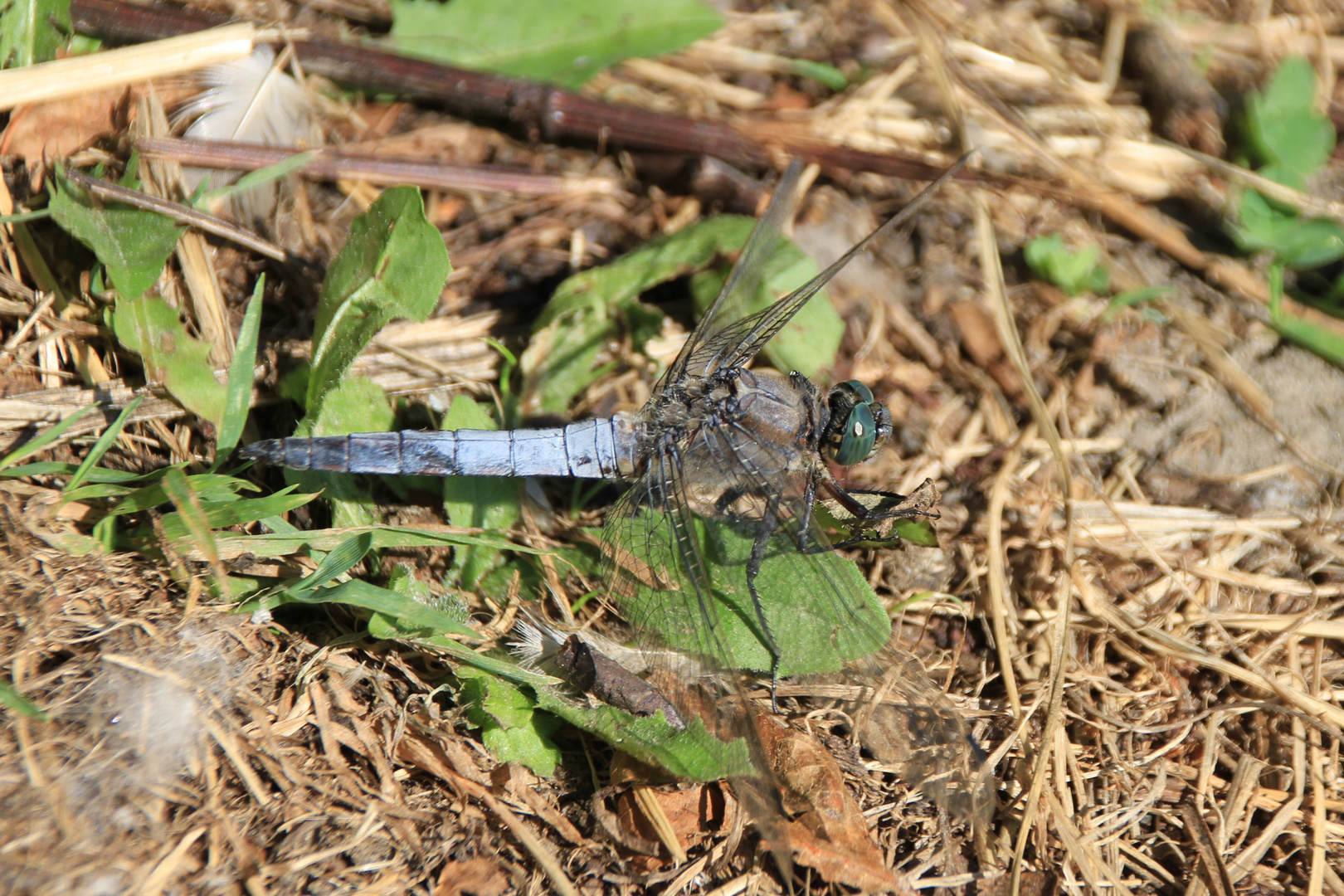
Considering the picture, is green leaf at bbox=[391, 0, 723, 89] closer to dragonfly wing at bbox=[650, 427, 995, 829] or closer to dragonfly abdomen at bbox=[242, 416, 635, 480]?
dragonfly abdomen at bbox=[242, 416, 635, 480]

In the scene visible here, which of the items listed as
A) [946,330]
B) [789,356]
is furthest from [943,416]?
[789,356]

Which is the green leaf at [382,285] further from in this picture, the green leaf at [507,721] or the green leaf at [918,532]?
the green leaf at [918,532]

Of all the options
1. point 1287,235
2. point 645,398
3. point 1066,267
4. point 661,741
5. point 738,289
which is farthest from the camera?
point 1287,235

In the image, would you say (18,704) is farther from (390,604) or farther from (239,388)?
(239,388)

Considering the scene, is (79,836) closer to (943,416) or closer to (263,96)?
(263,96)

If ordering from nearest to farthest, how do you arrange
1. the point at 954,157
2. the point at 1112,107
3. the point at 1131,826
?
1. the point at 1131,826
2. the point at 954,157
3. the point at 1112,107

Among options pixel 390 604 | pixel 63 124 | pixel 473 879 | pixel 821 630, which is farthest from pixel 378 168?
pixel 473 879

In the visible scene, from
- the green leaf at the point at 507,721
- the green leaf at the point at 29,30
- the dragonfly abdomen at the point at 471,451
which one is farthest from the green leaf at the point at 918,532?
the green leaf at the point at 29,30
